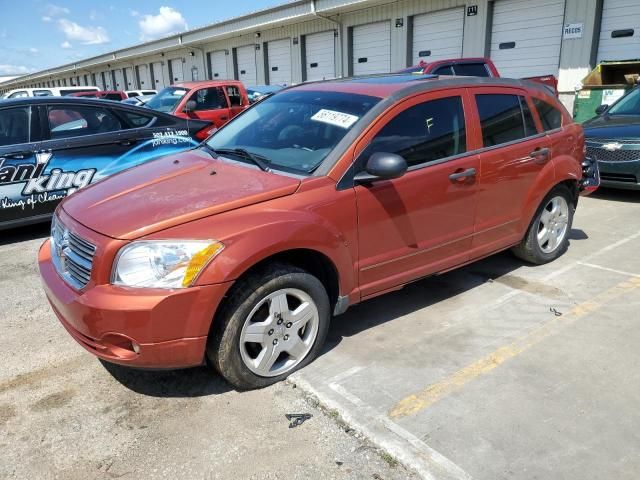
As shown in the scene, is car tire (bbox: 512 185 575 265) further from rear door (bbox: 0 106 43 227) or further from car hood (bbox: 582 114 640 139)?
rear door (bbox: 0 106 43 227)

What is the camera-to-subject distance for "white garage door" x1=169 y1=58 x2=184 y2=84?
31234 mm

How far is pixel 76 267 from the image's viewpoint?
2.82 meters

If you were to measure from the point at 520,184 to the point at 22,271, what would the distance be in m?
4.69

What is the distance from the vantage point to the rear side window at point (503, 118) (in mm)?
3918

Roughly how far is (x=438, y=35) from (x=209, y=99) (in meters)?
8.21

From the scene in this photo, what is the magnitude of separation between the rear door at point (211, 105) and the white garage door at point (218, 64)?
16607mm

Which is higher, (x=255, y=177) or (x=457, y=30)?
(x=457, y=30)

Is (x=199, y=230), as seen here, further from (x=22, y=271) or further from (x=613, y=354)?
(x=22, y=271)

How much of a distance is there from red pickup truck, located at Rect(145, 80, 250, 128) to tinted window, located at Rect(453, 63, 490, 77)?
14.8 feet

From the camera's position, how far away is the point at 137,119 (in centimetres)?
646

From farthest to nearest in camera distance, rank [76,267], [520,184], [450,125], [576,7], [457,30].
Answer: [457,30]
[576,7]
[520,184]
[450,125]
[76,267]

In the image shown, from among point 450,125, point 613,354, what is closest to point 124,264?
point 450,125

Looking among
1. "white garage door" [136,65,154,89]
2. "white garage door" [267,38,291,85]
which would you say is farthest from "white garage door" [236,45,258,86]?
"white garage door" [136,65,154,89]

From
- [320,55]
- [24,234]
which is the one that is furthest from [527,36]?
[24,234]
